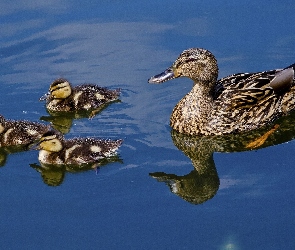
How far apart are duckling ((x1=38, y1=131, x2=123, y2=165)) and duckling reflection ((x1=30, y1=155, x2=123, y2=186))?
3 centimetres

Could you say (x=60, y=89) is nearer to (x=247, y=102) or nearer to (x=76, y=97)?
(x=76, y=97)

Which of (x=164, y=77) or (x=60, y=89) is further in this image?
(x=60, y=89)

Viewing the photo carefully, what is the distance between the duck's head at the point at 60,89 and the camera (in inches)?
260

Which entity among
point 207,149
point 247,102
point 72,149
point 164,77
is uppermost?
point 164,77

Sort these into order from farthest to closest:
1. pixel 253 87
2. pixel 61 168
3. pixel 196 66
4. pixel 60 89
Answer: pixel 60 89 < pixel 253 87 < pixel 196 66 < pixel 61 168

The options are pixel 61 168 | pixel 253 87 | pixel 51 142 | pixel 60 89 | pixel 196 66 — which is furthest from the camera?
pixel 60 89

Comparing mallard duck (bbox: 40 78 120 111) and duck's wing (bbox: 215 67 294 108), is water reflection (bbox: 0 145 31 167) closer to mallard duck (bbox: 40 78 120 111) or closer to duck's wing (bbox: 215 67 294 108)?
mallard duck (bbox: 40 78 120 111)

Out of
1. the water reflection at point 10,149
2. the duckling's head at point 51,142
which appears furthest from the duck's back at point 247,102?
the water reflection at point 10,149

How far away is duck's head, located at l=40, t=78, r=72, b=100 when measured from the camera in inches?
260

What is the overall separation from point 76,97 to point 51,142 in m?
1.07

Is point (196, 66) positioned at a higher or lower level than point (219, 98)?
higher

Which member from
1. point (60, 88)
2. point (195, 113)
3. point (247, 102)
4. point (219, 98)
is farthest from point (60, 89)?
point (247, 102)

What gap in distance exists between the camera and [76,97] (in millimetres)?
6699

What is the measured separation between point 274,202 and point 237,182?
349mm
